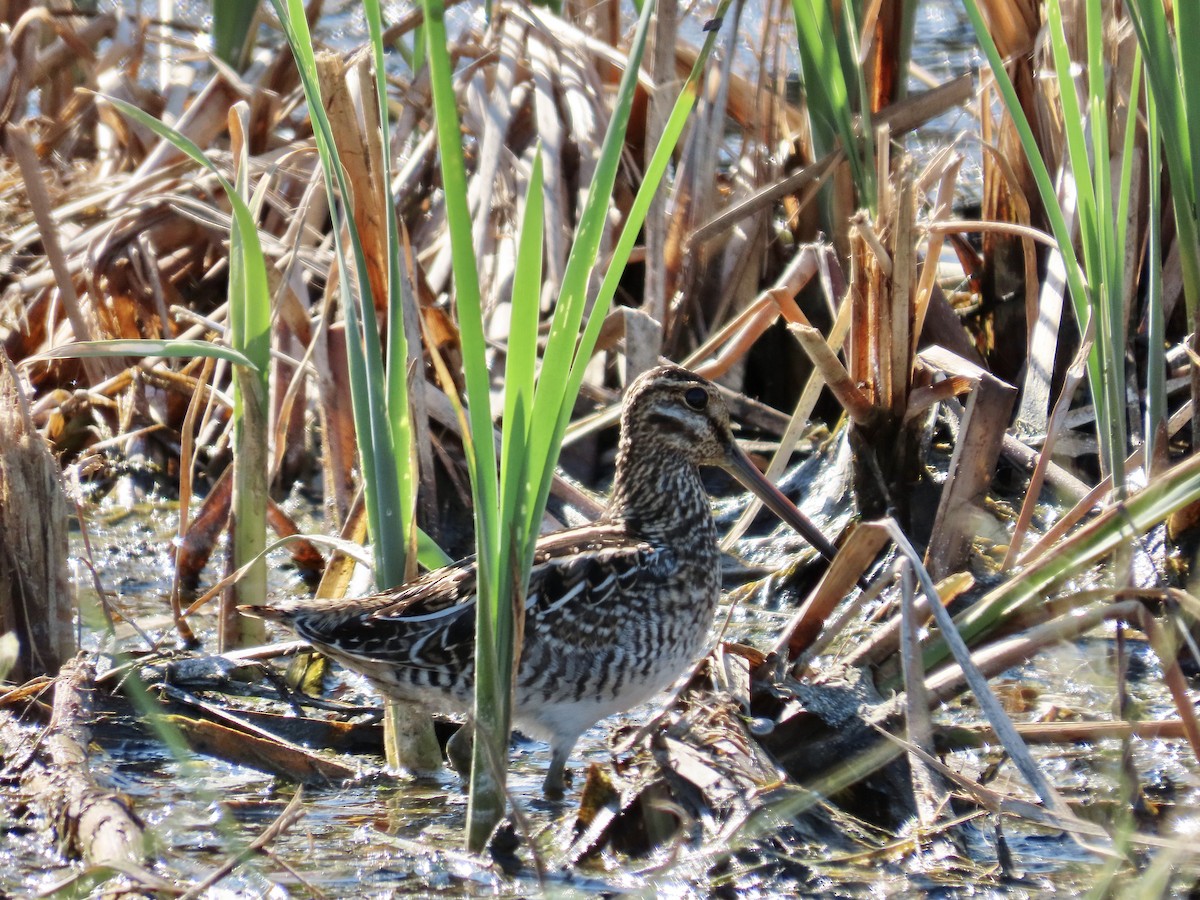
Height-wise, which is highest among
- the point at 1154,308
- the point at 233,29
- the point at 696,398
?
the point at 233,29

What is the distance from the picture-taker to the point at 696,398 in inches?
149

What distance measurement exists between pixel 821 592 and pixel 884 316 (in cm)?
88

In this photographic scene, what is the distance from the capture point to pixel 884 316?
3904 mm

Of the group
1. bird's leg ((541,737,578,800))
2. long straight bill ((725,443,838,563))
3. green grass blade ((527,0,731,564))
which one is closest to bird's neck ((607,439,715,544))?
long straight bill ((725,443,838,563))

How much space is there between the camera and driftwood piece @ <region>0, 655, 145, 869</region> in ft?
8.25

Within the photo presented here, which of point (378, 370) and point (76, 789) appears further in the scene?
point (378, 370)

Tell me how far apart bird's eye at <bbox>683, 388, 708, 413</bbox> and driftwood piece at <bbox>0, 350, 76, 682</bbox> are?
4.88 ft

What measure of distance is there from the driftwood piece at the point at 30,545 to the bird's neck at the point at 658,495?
4.36 ft

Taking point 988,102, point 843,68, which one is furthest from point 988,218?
point 843,68

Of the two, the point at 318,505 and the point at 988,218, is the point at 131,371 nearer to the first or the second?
the point at 318,505

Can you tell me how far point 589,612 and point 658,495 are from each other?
0.52 meters

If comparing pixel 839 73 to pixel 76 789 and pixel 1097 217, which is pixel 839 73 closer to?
pixel 1097 217

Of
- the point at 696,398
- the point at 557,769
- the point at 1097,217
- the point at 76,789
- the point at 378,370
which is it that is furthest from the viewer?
the point at 696,398

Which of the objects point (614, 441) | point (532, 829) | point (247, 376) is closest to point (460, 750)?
point (532, 829)
